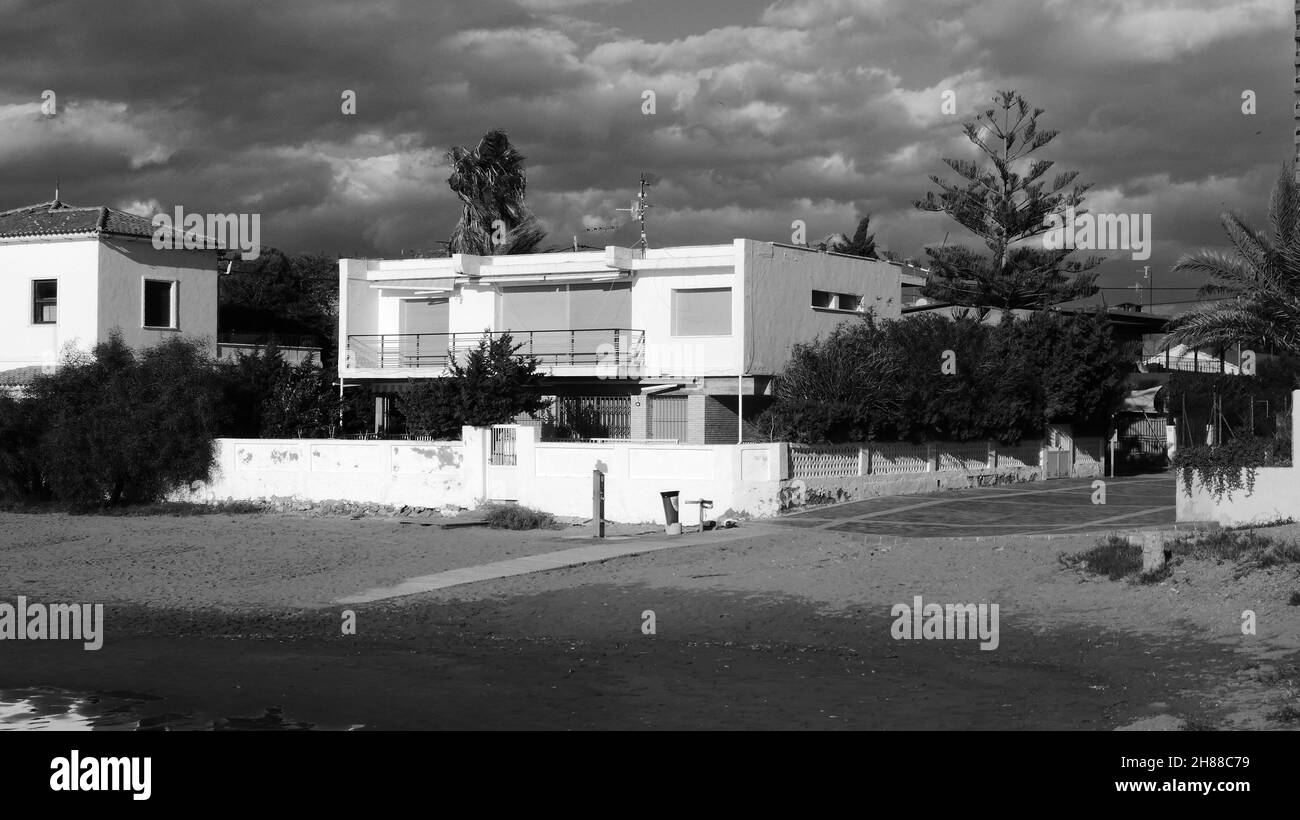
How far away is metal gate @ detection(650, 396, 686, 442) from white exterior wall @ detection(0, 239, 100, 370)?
48.8 ft

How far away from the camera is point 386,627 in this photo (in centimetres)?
1593

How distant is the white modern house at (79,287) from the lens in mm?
34156

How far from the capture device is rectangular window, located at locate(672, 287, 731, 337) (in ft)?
107

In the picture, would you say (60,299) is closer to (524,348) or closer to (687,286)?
(524,348)

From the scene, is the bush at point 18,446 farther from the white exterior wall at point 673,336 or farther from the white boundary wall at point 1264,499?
the white boundary wall at point 1264,499

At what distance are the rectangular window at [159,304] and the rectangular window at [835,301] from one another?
17.8m

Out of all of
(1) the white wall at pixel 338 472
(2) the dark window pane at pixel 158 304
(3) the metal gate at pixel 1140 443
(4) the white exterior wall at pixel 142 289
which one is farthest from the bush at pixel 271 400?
(3) the metal gate at pixel 1140 443

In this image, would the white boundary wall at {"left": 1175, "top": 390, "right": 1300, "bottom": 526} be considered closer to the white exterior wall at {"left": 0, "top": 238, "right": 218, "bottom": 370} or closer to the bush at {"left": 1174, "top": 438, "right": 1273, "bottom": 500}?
the bush at {"left": 1174, "top": 438, "right": 1273, "bottom": 500}

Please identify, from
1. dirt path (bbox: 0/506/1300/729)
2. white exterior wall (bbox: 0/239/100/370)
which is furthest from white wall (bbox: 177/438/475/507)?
white exterior wall (bbox: 0/239/100/370)

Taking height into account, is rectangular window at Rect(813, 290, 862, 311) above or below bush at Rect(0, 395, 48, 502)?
above

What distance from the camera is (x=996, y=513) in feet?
78.7

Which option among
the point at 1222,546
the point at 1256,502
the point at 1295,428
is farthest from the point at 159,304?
the point at 1222,546

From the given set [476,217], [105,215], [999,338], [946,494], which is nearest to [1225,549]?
[946,494]

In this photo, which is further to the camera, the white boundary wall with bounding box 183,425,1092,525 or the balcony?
the balcony
